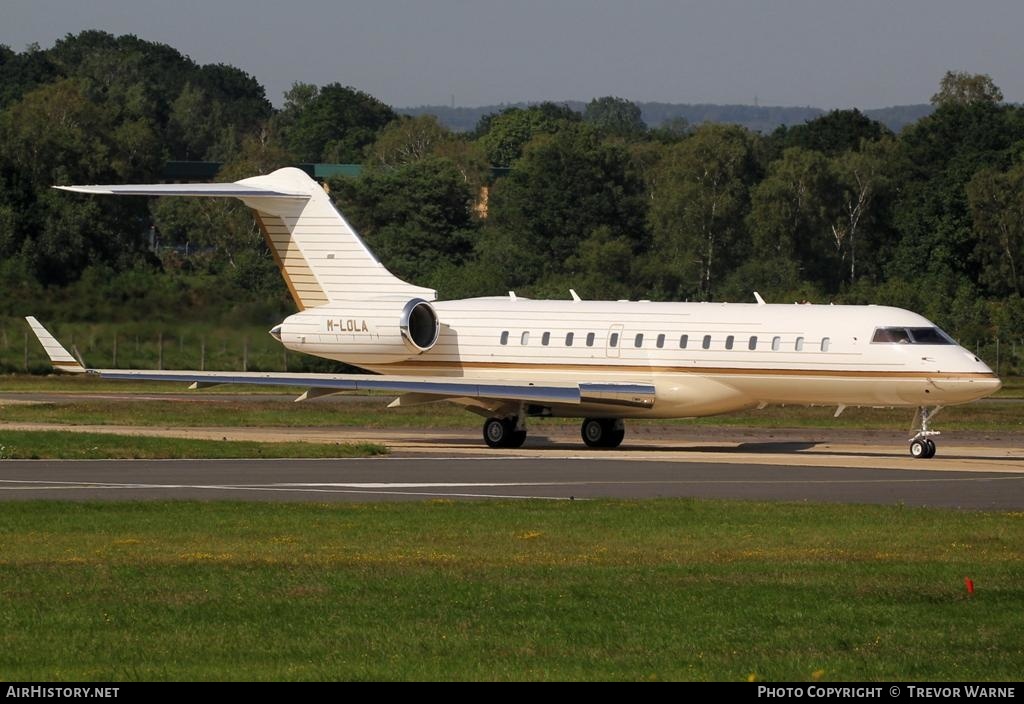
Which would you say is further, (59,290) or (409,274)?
(409,274)

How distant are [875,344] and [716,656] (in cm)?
2144

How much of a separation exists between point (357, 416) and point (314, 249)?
6.58 metres

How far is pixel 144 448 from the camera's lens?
1207 inches

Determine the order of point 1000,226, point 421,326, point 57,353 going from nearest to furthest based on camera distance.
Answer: point 57,353 → point 421,326 → point 1000,226

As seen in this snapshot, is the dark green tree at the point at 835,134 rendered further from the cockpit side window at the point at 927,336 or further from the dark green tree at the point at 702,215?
the cockpit side window at the point at 927,336

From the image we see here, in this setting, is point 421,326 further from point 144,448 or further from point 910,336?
point 910,336

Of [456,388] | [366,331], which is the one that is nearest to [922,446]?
[456,388]

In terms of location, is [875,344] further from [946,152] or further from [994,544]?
[946,152]

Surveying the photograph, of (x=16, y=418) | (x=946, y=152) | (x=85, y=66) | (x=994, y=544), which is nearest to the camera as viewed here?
(x=994, y=544)

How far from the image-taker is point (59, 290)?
40188 millimetres

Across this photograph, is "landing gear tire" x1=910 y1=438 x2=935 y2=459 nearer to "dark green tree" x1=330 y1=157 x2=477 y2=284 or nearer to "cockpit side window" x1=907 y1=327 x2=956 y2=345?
"cockpit side window" x1=907 y1=327 x2=956 y2=345

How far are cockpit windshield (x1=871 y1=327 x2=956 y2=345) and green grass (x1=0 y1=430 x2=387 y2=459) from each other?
9.66 m
